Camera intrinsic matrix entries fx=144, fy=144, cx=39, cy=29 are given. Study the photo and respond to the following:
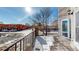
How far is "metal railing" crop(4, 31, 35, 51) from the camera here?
8.48 feet

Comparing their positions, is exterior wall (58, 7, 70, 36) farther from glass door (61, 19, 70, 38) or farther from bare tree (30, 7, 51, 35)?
bare tree (30, 7, 51, 35)

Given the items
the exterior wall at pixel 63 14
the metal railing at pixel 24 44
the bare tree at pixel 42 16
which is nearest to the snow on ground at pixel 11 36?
the metal railing at pixel 24 44

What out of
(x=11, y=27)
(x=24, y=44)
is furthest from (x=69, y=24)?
(x=11, y=27)

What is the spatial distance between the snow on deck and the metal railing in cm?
9

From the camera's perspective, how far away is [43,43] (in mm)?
2670

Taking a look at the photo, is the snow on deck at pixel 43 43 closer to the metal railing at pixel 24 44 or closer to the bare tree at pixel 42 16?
the metal railing at pixel 24 44

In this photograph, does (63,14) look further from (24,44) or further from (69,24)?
(24,44)

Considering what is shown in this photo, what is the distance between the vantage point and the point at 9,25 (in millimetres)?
2629

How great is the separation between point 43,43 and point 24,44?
352mm

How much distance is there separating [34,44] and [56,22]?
0.57 m

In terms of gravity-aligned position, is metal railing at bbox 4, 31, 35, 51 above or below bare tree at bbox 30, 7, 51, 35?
below

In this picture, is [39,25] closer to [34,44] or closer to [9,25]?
[34,44]

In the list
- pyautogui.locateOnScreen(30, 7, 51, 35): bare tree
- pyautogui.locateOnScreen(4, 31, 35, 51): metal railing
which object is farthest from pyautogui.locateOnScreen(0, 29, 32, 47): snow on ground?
pyautogui.locateOnScreen(30, 7, 51, 35): bare tree

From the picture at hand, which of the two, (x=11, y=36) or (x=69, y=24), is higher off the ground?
(x=69, y=24)
